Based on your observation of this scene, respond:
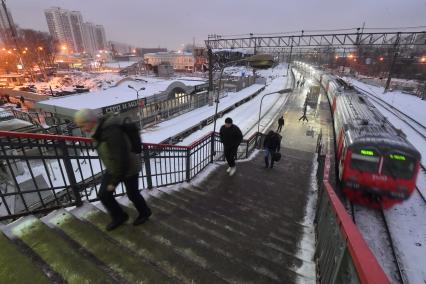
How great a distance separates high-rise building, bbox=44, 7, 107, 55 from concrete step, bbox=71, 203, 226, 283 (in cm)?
14812

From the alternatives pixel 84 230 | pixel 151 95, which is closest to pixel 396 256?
pixel 84 230

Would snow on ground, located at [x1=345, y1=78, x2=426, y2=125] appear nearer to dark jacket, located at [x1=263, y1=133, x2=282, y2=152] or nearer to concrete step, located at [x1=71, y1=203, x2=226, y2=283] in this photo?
dark jacket, located at [x1=263, y1=133, x2=282, y2=152]

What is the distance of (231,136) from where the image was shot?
676 cm

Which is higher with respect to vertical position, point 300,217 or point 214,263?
point 214,263

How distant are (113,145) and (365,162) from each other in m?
7.70

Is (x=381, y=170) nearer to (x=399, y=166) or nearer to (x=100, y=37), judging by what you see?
(x=399, y=166)

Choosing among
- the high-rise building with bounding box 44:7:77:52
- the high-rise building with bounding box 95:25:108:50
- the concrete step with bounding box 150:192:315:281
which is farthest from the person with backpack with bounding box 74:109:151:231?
the high-rise building with bounding box 95:25:108:50

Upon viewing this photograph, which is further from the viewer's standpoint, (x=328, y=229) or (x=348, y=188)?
(x=348, y=188)

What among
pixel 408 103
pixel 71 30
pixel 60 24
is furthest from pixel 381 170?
pixel 71 30

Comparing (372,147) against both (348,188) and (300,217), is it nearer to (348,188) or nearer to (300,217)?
(348,188)

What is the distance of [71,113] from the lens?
17.3 m

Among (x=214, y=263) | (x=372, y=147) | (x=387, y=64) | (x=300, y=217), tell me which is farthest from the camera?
(x=387, y=64)

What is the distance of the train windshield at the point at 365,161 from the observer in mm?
7188

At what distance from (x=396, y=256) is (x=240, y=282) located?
242 inches
